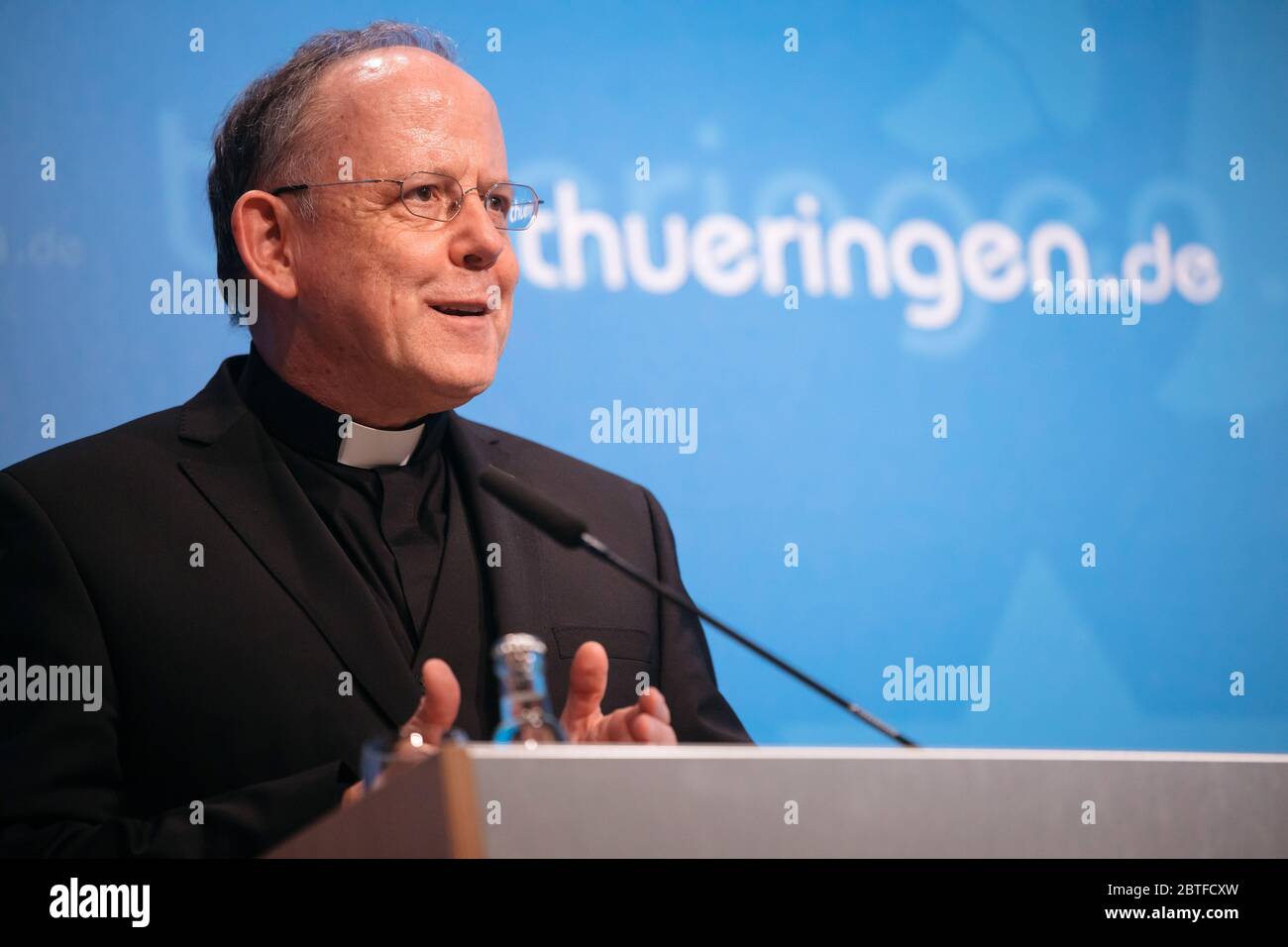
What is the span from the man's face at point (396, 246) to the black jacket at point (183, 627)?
0.86 feet

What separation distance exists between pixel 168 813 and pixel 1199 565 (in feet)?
8.51

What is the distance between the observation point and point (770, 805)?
1097mm

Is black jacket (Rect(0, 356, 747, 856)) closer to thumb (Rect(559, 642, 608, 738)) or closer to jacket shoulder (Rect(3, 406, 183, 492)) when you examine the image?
jacket shoulder (Rect(3, 406, 183, 492))

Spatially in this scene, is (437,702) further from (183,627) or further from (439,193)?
(439,193)

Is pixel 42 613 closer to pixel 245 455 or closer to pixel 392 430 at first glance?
pixel 245 455

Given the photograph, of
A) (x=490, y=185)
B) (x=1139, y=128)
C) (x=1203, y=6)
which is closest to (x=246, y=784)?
(x=490, y=185)

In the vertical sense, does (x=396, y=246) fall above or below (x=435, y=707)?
above

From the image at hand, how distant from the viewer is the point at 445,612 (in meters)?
2.33

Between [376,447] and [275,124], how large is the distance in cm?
65

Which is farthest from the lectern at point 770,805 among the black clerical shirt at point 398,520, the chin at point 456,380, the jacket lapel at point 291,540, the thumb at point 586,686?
the chin at point 456,380

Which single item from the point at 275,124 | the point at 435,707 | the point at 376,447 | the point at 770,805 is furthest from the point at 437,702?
the point at 275,124

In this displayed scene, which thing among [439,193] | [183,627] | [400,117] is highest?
[400,117]

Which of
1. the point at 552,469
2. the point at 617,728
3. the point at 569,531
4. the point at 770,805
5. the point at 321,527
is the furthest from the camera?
the point at 552,469

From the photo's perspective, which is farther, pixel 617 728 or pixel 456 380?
pixel 456 380
